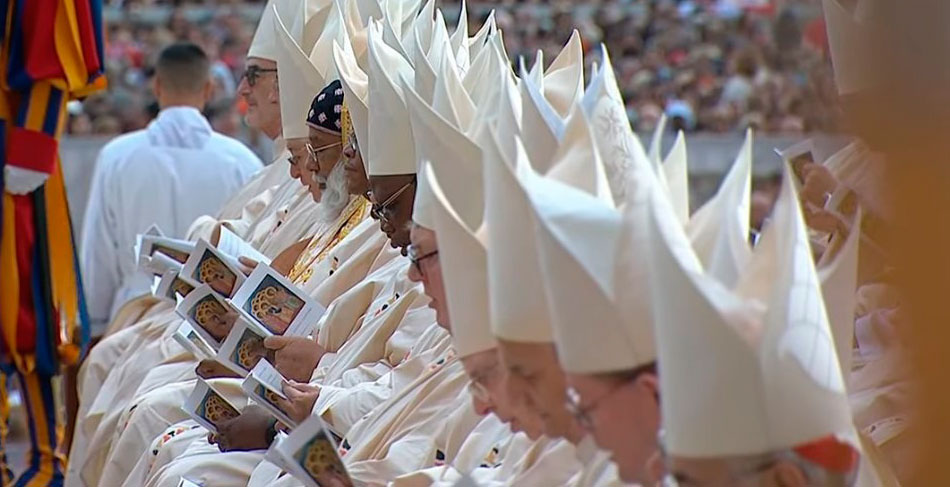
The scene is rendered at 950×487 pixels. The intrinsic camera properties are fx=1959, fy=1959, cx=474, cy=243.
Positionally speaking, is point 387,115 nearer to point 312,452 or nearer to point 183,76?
point 312,452

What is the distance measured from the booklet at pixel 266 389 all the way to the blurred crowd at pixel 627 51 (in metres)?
5.86

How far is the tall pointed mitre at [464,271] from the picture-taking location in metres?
3.22

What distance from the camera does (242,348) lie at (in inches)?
197

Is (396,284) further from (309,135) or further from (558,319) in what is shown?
(558,319)

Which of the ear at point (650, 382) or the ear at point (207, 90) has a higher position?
the ear at point (650, 382)

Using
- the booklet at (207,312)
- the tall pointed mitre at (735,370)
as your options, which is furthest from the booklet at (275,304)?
the tall pointed mitre at (735,370)

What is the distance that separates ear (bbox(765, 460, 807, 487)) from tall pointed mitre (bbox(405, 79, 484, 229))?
4.19 feet

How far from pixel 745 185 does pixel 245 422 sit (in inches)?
83.0

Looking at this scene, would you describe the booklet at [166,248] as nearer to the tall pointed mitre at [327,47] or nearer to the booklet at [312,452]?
the tall pointed mitre at [327,47]

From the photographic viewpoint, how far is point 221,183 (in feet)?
27.5

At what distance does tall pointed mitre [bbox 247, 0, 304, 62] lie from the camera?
6898mm

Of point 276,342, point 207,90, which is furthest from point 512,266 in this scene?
point 207,90

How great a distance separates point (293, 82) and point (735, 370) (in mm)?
4253

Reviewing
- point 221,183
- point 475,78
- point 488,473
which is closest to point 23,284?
point 221,183
